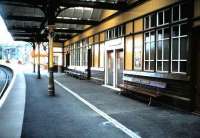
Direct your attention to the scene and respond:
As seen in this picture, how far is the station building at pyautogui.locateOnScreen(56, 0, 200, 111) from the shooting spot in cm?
809

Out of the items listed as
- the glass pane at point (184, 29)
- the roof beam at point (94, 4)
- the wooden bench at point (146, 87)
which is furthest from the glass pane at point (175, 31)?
the roof beam at point (94, 4)

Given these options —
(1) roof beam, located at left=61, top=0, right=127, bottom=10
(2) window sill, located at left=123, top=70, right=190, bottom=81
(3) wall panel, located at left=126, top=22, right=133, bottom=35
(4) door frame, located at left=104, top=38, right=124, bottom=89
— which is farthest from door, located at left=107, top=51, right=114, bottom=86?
(2) window sill, located at left=123, top=70, right=190, bottom=81

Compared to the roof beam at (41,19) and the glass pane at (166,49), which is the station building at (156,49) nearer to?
the glass pane at (166,49)

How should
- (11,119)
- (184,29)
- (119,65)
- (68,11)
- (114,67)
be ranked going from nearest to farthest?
(11,119) < (184,29) < (119,65) < (114,67) < (68,11)

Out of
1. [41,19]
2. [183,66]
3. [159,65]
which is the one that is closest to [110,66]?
[41,19]

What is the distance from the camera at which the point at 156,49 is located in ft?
33.6

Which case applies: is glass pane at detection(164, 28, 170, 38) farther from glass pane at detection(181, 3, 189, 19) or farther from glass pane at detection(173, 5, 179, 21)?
glass pane at detection(181, 3, 189, 19)

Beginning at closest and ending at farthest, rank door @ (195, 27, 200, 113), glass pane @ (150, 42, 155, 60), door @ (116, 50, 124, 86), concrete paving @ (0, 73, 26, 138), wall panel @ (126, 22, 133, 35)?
concrete paving @ (0, 73, 26, 138)
door @ (195, 27, 200, 113)
glass pane @ (150, 42, 155, 60)
wall panel @ (126, 22, 133, 35)
door @ (116, 50, 124, 86)

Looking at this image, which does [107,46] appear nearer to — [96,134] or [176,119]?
[176,119]

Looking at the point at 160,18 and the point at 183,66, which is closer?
the point at 183,66

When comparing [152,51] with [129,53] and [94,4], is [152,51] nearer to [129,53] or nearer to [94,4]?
[129,53]

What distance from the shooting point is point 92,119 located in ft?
23.6

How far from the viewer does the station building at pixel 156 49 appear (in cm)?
809

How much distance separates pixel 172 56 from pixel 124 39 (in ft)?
15.2
